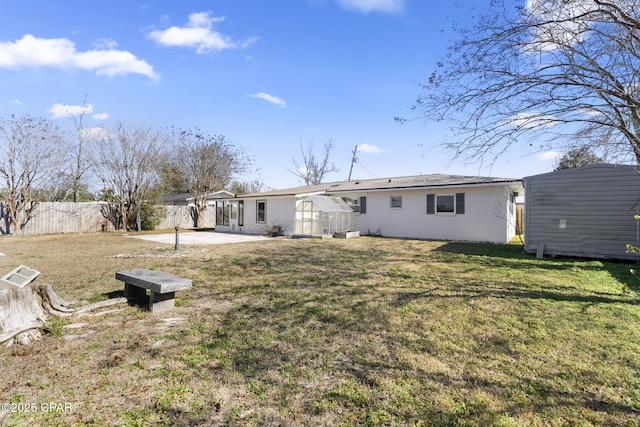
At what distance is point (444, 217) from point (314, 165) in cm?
2384

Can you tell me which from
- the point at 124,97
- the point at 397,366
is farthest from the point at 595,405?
the point at 124,97

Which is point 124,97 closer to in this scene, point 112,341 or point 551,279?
point 112,341

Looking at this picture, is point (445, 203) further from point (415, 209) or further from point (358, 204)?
point (358, 204)

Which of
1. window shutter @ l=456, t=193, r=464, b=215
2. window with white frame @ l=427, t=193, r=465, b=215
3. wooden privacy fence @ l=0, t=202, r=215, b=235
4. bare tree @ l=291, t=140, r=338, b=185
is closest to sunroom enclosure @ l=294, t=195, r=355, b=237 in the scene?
window with white frame @ l=427, t=193, r=465, b=215

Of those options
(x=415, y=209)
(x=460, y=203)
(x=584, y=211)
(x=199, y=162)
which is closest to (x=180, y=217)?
(x=199, y=162)

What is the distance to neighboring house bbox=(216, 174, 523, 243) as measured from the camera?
13602 millimetres

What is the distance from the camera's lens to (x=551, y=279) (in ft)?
21.6

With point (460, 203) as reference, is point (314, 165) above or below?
above

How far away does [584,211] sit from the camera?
965cm

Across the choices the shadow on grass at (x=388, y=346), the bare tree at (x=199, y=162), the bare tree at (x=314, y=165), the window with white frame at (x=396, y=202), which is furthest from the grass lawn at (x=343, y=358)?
the bare tree at (x=314, y=165)

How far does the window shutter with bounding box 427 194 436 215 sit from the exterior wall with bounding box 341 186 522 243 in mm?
153

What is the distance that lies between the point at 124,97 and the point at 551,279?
1630cm

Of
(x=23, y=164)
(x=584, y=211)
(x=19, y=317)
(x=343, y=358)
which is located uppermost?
(x=23, y=164)

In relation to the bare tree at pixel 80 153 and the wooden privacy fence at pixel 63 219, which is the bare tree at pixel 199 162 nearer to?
the bare tree at pixel 80 153
